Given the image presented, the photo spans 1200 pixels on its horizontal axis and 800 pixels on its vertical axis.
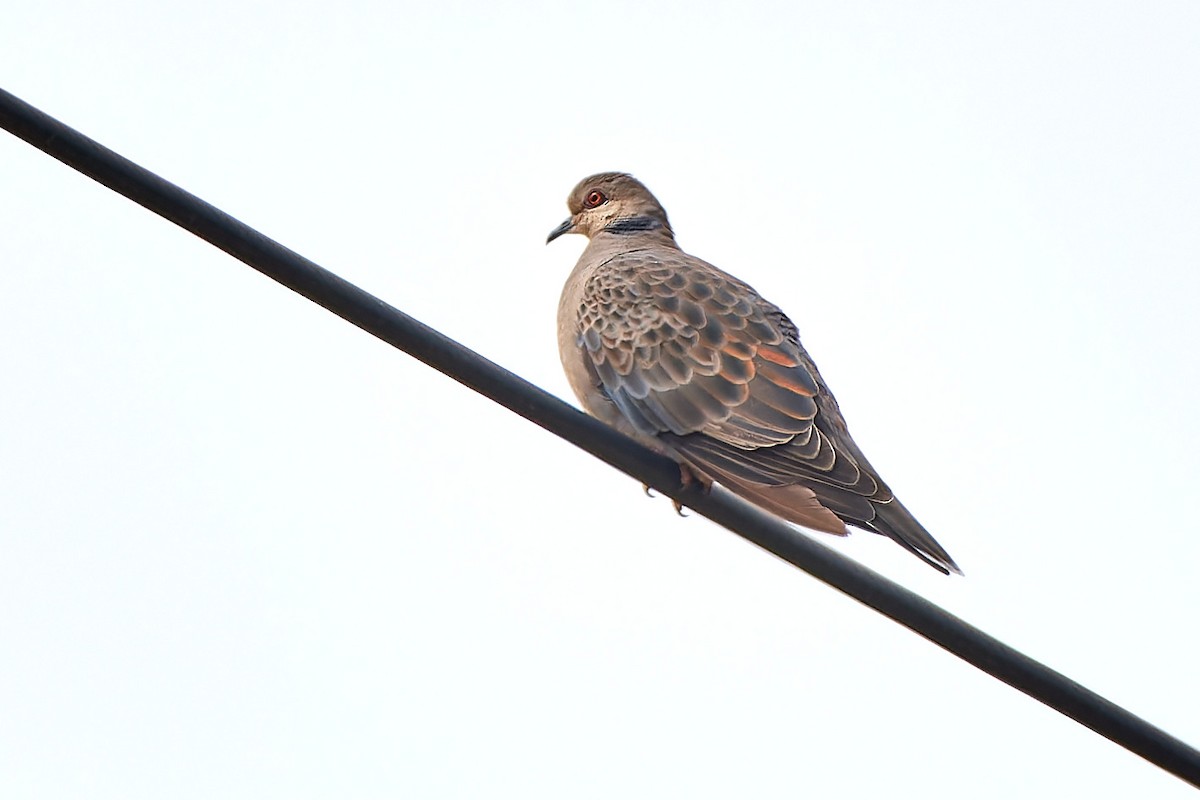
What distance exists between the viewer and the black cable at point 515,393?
2.73 metres

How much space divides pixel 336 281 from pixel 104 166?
451 mm

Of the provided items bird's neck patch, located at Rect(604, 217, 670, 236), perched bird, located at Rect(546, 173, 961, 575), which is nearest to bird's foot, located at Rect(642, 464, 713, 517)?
perched bird, located at Rect(546, 173, 961, 575)

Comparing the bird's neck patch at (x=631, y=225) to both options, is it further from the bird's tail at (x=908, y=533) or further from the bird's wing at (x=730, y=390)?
the bird's tail at (x=908, y=533)

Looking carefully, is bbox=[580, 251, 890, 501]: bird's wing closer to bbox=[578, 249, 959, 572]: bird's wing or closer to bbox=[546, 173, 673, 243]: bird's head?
bbox=[578, 249, 959, 572]: bird's wing

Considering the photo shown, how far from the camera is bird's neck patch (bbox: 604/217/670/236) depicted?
6898mm

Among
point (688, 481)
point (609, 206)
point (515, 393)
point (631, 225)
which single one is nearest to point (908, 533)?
point (688, 481)

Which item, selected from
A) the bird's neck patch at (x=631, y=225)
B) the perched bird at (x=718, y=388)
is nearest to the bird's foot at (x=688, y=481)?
the perched bird at (x=718, y=388)

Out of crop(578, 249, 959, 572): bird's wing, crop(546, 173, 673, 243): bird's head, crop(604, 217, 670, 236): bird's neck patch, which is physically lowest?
crop(578, 249, 959, 572): bird's wing

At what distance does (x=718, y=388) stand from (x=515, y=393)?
206 cm

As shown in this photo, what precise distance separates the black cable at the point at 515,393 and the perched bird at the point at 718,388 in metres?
1.04

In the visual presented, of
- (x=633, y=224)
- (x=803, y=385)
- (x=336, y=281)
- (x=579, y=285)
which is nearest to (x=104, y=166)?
(x=336, y=281)

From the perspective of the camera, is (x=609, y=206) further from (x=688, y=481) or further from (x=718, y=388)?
(x=688, y=481)

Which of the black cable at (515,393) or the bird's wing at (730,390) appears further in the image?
the bird's wing at (730,390)

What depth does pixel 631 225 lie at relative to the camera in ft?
22.8
